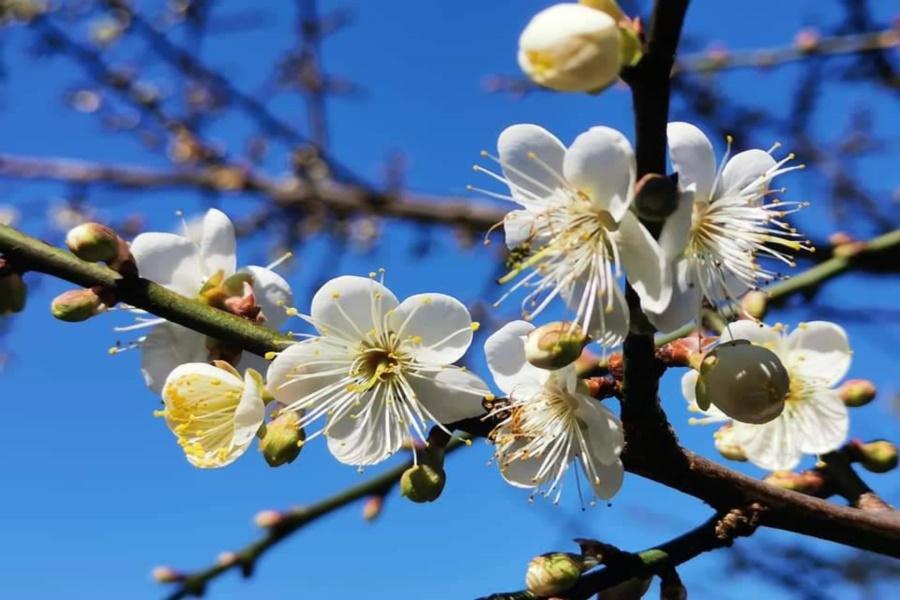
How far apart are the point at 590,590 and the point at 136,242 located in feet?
2.95

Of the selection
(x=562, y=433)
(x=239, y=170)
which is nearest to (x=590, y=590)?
(x=562, y=433)

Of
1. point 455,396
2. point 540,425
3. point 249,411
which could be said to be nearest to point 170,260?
point 249,411

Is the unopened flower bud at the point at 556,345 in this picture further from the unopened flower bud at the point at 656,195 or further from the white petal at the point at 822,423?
the white petal at the point at 822,423

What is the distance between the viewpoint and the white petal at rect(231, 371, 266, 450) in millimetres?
1268

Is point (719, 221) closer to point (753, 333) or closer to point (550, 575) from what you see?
point (753, 333)

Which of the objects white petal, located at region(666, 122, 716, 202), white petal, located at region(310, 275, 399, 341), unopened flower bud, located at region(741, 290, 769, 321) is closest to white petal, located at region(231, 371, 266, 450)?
white petal, located at region(310, 275, 399, 341)

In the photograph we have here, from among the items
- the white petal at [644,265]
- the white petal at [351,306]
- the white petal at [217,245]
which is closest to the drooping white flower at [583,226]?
the white petal at [644,265]

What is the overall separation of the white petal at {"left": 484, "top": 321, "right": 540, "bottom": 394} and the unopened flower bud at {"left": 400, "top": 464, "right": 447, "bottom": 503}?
15cm

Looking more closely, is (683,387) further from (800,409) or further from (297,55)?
(297,55)

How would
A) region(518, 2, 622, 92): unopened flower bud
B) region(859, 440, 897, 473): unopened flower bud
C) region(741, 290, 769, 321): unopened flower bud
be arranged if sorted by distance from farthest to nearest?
1. region(859, 440, 897, 473): unopened flower bud
2. region(741, 290, 769, 321): unopened flower bud
3. region(518, 2, 622, 92): unopened flower bud

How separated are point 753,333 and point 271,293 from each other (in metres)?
0.82

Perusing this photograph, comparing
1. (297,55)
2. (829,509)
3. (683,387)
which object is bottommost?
(829,509)

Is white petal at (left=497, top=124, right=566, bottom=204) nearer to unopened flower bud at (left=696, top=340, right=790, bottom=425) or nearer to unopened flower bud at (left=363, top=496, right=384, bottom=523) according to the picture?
unopened flower bud at (left=696, top=340, right=790, bottom=425)

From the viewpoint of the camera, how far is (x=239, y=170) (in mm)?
4746
